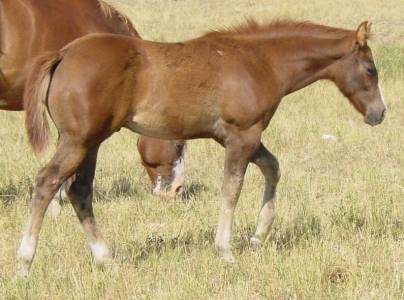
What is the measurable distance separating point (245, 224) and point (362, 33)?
1.88 meters

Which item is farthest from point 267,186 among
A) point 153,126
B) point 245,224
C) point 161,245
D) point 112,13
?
point 112,13

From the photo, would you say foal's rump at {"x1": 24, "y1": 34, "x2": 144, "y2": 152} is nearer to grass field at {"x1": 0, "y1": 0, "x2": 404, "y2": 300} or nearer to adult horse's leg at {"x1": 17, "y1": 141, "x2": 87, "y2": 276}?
adult horse's leg at {"x1": 17, "y1": 141, "x2": 87, "y2": 276}

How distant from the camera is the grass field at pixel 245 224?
171 inches

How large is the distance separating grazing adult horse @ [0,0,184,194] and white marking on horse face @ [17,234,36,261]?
232 cm

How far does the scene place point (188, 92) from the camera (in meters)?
4.78

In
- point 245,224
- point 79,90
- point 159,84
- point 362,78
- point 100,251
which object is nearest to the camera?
point 79,90

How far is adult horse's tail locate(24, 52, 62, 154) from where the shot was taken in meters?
4.47

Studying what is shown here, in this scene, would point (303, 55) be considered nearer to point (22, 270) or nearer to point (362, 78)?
point (362, 78)

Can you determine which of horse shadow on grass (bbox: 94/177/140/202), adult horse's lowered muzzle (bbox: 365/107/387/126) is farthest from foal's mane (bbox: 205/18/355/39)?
horse shadow on grass (bbox: 94/177/140/202)

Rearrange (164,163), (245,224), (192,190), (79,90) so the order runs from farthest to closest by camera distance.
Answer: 1. (192,190)
2. (164,163)
3. (245,224)
4. (79,90)

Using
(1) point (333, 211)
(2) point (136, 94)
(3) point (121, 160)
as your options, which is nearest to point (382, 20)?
(3) point (121, 160)

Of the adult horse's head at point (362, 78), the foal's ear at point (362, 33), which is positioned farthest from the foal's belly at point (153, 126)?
the foal's ear at point (362, 33)

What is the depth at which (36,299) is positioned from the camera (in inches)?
167

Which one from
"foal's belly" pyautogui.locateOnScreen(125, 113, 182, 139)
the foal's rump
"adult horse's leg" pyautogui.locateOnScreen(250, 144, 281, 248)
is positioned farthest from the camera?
"adult horse's leg" pyautogui.locateOnScreen(250, 144, 281, 248)
